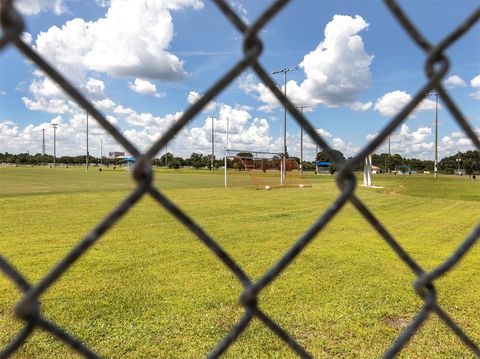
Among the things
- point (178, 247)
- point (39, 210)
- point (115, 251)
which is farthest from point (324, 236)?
point (39, 210)

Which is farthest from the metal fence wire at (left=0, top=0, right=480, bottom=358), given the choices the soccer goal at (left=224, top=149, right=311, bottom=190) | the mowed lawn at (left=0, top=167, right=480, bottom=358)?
the soccer goal at (left=224, top=149, right=311, bottom=190)

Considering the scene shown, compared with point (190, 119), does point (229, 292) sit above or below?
below

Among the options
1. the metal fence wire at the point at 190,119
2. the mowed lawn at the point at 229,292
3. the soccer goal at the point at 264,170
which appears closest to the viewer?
the metal fence wire at the point at 190,119

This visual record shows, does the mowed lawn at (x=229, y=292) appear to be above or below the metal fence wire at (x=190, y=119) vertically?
below

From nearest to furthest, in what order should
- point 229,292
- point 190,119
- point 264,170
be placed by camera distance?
point 190,119 → point 229,292 → point 264,170

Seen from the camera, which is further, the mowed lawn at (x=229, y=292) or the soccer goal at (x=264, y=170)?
the soccer goal at (x=264, y=170)

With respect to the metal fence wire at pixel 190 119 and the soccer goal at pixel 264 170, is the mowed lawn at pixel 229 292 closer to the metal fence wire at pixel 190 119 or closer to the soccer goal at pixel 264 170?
the metal fence wire at pixel 190 119

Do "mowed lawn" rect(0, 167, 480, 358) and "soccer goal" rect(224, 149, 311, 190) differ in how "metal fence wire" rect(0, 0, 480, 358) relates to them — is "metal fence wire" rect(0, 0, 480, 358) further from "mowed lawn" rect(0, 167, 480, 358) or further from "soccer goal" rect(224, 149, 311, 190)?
"soccer goal" rect(224, 149, 311, 190)

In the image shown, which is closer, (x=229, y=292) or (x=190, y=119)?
(x=190, y=119)

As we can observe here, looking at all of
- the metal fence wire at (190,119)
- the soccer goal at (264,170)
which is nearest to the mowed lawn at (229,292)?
the metal fence wire at (190,119)

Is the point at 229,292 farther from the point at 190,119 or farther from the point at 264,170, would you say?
the point at 264,170

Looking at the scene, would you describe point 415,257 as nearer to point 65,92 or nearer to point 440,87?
point 440,87

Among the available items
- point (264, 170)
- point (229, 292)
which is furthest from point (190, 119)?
point (264, 170)

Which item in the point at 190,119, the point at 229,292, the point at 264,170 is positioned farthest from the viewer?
the point at 264,170
